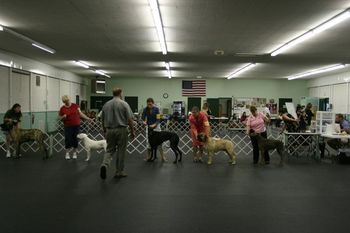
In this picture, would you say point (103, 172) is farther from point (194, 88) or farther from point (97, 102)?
point (194, 88)

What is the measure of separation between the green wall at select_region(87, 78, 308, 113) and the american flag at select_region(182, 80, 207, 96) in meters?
0.27

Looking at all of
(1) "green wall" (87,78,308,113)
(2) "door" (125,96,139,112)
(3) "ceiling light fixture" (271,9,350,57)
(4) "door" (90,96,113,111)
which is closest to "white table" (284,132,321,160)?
(3) "ceiling light fixture" (271,9,350,57)

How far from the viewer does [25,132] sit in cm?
853

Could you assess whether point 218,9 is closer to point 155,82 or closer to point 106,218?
point 106,218

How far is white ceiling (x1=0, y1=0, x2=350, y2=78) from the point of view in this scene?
6.48 metres

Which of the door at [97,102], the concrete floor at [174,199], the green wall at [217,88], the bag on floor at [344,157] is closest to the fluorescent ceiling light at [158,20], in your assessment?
the concrete floor at [174,199]

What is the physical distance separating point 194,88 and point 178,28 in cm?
1518

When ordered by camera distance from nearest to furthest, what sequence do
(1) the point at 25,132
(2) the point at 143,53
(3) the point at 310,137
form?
(1) the point at 25,132
(3) the point at 310,137
(2) the point at 143,53

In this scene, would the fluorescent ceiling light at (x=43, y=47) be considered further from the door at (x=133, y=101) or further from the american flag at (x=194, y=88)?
the american flag at (x=194, y=88)

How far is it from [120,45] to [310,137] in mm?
5968

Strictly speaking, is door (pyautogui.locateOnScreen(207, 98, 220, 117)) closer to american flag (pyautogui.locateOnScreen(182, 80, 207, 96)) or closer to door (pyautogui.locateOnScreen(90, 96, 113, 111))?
american flag (pyautogui.locateOnScreen(182, 80, 207, 96))

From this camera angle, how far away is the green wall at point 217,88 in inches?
914

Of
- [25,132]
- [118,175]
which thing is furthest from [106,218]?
[25,132]

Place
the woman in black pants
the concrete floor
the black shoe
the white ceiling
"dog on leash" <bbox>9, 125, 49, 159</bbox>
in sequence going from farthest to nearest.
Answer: "dog on leash" <bbox>9, 125, 49, 159</bbox>, the woman in black pants, the white ceiling, the black shoe, the concrete floor
